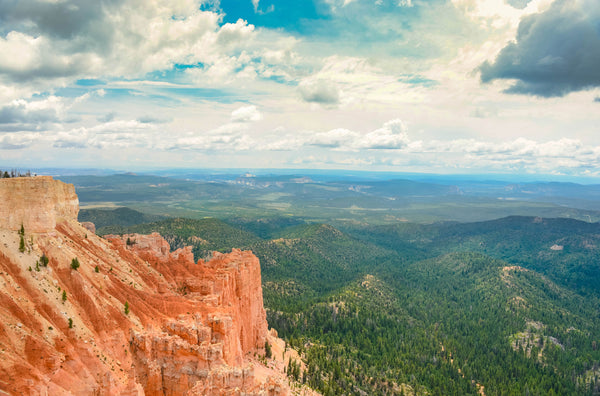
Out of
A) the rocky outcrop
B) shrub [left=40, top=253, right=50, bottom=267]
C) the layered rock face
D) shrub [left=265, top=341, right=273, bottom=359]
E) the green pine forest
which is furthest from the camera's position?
the green pine forest

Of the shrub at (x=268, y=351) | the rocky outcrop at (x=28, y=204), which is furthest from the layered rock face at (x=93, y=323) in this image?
the shrub at (x=268, y=351)

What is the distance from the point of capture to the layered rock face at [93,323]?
123 feet

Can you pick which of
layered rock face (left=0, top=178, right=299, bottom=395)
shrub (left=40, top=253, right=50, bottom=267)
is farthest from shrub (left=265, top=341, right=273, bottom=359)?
shrub (left=40, top=253, right=50, bottom=267)

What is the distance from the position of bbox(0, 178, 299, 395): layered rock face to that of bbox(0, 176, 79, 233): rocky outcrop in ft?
0.45

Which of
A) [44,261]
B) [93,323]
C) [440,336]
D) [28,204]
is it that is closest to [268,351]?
[93,323]

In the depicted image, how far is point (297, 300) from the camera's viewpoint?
6161 inches

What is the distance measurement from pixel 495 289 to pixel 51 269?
192 m

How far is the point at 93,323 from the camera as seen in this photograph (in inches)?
1752

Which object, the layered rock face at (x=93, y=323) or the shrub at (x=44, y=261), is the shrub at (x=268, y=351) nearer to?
the layered rock face at (x=93, y=323)

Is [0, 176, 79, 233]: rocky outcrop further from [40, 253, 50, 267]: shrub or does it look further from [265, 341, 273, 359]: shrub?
[265, 341, 273, 359]: shrub

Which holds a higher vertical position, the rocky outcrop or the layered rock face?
the rocky outcrop

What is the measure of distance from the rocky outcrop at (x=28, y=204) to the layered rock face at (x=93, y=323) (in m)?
0.14

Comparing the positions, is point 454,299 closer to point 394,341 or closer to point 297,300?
point 394,341

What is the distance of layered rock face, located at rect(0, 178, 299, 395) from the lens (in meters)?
37.5
